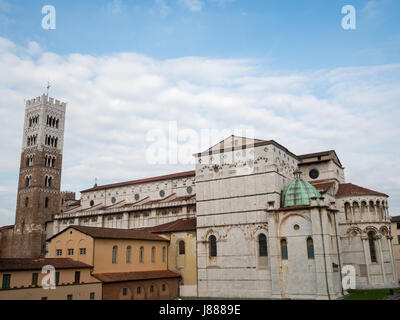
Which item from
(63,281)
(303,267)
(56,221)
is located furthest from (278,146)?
(56,221)

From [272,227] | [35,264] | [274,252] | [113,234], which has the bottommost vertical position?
[35,264]

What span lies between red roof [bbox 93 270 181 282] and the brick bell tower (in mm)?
34257

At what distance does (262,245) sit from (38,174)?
47.2 m

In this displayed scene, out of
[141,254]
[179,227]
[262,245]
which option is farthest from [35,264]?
[262,245]

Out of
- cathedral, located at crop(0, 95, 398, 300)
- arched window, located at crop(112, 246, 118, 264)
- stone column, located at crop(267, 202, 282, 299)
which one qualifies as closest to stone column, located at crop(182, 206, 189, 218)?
cathedral, located at crop(0, 95, 398, 300)

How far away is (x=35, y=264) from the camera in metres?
29.6

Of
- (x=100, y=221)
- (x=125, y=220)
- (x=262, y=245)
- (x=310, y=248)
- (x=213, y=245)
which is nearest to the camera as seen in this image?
(x=310, y=248)

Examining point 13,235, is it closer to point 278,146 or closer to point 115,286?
point 115,286

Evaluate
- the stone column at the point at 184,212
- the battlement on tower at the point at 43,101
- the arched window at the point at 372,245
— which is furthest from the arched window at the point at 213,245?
the battlement on tower at the point at 43,101

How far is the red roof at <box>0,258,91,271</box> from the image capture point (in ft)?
91.3

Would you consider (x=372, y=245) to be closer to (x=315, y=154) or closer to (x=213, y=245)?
(x=315, y=154)

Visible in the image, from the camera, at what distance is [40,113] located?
235 feet

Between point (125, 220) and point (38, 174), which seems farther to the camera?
point (38, 174)

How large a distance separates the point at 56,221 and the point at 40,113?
21630 mm
